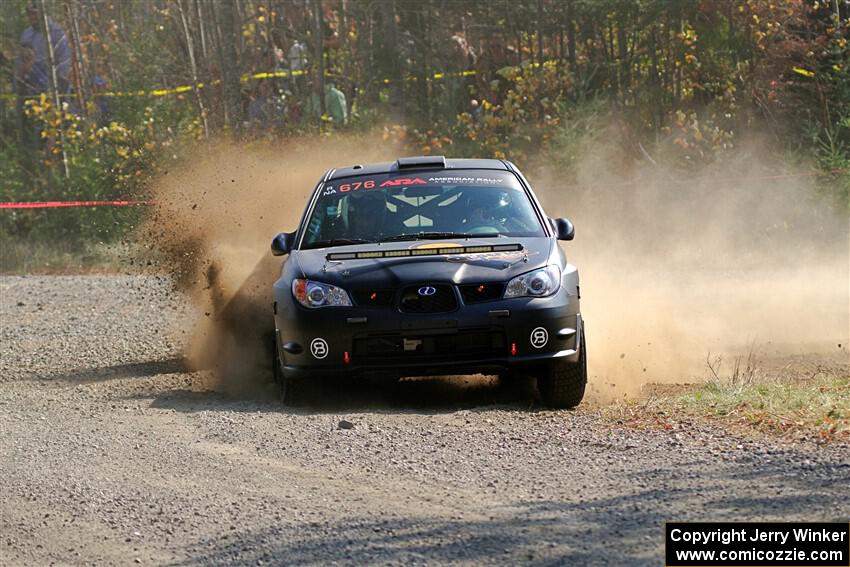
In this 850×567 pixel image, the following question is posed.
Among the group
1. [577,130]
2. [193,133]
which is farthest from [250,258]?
[193,133]

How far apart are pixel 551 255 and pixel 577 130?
14.9 m

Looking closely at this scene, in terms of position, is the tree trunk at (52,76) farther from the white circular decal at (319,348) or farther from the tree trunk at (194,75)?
the white circular decal at (319,348)

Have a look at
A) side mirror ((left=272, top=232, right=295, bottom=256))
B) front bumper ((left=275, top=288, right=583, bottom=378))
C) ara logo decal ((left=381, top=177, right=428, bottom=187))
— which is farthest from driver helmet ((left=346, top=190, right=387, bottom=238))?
front bumper ((left=275, top=288, right=583, bottom=378))

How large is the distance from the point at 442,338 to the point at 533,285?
27.2 inches

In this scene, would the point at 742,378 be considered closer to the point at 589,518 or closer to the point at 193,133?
the point at 589,518

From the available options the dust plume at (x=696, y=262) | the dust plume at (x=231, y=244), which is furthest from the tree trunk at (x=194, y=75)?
the dust plume at (x=231, y=244)

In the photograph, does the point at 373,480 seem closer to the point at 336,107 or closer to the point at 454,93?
the point at 336,107

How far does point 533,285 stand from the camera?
885 cm

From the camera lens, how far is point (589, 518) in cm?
578

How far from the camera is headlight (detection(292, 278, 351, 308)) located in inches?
350

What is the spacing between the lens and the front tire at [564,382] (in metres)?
8.96

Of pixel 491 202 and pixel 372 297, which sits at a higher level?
pixel 491 202

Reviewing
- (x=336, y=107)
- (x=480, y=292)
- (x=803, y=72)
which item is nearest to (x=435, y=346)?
(x=480, y=292)

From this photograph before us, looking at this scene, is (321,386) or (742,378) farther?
(742,378)
